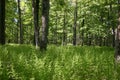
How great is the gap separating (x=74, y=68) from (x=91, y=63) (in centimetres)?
104

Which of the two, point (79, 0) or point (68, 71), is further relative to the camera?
point (79, 0)

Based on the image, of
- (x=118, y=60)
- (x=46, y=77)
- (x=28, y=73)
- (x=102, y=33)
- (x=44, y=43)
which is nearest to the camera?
(x=46, y=77)

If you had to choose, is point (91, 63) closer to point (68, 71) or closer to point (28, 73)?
point (68, 71)

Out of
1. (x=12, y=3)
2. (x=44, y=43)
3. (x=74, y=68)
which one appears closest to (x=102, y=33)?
(x=12, y=3)

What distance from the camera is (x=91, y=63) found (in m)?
7.84

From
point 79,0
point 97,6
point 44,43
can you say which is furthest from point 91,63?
point 79,0

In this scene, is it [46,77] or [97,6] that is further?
[97,6]

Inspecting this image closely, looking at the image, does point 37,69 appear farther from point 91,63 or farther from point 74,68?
point 91,63

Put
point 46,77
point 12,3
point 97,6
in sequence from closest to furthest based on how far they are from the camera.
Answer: point 46,77
point 12,3
point 97,6

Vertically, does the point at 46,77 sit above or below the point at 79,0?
below

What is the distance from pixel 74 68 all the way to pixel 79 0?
3013 centimetres

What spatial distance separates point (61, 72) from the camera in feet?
20.1

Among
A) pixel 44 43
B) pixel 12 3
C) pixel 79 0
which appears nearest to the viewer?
pixel 44 43

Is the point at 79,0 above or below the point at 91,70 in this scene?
above
